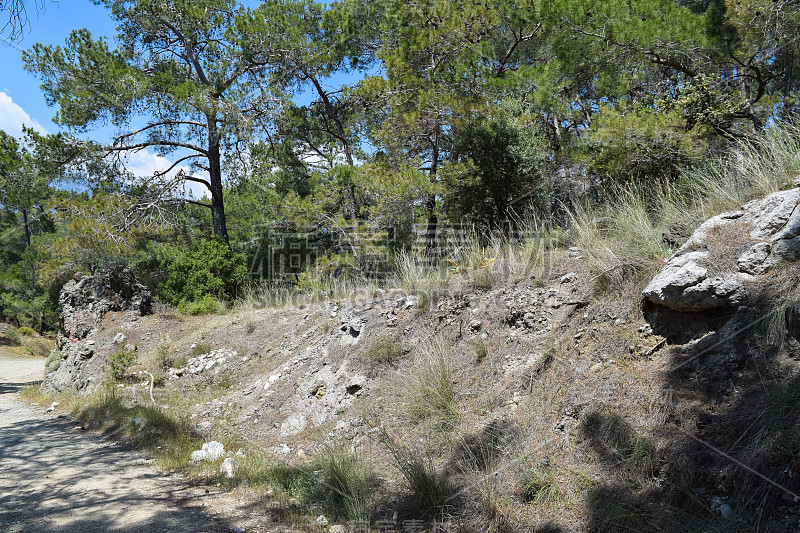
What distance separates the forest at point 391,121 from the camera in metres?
8.30

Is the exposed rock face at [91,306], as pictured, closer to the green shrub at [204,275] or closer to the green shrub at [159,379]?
the green shrub at [204,275]

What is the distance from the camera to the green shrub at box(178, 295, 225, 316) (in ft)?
43.0

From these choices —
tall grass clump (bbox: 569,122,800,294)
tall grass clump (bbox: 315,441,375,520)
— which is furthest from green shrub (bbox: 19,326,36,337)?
tall grass clump (bbox: 569,122,800,294)

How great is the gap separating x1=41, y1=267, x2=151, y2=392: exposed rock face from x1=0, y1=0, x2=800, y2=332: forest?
1162 mm

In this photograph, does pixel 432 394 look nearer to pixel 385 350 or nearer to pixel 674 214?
pixel 385 350

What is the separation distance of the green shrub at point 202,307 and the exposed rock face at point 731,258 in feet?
38.6

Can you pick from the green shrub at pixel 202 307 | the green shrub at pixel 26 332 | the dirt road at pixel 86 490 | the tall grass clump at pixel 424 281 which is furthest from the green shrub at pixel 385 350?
the green shrub at pixel 26 332

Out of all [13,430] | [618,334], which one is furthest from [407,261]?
[13,430]

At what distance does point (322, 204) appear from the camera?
46.1ft

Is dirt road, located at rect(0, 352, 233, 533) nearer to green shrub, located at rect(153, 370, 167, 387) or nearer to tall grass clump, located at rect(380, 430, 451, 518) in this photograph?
tall grass clump, located at rect(380, 430, 451, 518)

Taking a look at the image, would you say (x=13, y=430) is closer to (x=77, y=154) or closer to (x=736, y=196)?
(x=77, y=154)

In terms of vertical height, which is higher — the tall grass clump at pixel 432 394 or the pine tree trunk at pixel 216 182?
the pine tree trunk at pixel 216 182

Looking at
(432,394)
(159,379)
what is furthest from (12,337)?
(432,394)

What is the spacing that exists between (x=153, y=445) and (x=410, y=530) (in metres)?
4.26
